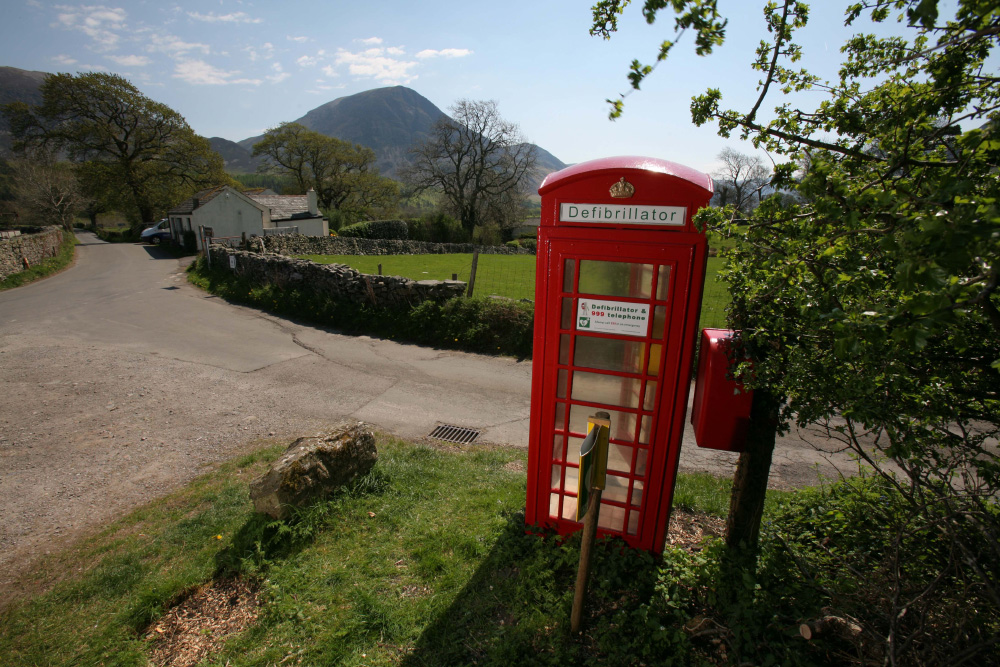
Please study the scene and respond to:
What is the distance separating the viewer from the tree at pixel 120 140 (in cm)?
3756

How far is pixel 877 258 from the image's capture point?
1.98m

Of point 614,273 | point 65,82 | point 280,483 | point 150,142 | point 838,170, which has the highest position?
point 65,82

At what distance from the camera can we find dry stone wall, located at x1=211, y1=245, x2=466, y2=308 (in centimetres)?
1184

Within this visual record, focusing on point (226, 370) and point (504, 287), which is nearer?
point (226, 370)

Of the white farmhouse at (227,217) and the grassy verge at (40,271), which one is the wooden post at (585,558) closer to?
the grassy verge at (40,271)

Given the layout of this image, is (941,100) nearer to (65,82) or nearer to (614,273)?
(614,273)

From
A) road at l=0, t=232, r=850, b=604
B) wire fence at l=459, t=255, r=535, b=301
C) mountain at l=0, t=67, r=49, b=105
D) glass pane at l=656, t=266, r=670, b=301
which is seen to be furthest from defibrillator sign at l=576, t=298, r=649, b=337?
mountain at l=0, t=67, r=49, b=105

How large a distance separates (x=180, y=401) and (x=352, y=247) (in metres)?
23.2

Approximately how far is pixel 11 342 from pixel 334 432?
11213mm

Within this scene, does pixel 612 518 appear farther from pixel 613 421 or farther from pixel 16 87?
pixel 16 87

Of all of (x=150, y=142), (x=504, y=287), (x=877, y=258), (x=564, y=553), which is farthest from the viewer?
(x=150, y=142)

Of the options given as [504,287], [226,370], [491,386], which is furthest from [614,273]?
[504,287]

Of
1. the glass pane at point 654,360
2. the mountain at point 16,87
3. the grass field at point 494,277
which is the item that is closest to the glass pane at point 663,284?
the glass pane at point 654,360

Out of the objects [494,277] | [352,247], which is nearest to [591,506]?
[494,277]
